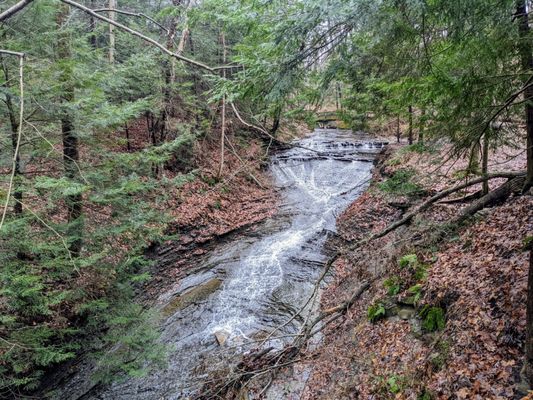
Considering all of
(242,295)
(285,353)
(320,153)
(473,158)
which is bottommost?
(285,353)

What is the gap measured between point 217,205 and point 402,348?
32.1 feet

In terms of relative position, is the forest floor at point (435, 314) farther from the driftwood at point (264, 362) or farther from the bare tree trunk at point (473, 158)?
the bare tree trunk at point (473, 158)

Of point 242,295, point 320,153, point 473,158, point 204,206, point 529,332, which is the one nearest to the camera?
point 529,332

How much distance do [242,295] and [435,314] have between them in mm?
5127

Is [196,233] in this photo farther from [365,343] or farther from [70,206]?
[365,343]

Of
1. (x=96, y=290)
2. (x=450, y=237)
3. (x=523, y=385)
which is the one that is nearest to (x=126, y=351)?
(x=96, y=290)

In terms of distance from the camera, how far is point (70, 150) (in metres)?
7.46

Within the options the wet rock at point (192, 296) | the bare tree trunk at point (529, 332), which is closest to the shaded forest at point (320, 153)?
the bare tree trunk at point (529, 332)

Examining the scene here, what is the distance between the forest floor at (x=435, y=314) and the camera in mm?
3816

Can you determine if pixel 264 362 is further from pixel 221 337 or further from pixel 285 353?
pixel 221 337

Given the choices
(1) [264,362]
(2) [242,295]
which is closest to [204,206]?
(2) [242,295]

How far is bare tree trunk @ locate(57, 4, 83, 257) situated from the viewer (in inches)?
239

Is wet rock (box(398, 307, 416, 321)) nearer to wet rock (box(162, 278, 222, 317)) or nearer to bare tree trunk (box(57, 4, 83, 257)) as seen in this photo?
wet rock (box(162, 278, 222, 317))

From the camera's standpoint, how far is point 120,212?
6949mm
